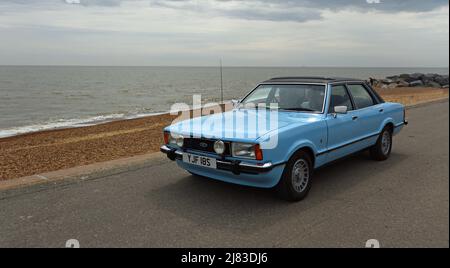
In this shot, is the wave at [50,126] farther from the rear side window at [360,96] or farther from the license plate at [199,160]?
the rear side window at [360,96]

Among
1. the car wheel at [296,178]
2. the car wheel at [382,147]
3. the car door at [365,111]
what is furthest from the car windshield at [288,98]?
the car wheel at [382,147]

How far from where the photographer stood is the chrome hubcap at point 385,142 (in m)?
6.17

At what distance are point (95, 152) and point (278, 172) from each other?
15.5 ft

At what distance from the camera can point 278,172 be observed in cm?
396

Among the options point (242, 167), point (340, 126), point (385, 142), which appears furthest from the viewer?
point (385, 142)

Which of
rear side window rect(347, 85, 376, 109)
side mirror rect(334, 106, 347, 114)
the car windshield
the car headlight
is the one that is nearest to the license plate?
the car headlight

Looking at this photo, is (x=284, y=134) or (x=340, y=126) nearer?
(x=284, y=134)

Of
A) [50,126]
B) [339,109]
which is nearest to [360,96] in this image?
[339,109]

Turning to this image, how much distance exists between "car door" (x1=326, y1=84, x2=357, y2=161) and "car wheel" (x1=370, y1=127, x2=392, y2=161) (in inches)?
39.2

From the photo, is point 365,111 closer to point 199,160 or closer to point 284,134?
point 284,134

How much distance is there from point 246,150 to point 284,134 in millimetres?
482

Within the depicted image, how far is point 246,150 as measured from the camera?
12.7ft

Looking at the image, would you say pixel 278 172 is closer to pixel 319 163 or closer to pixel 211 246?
pixel 319 163
